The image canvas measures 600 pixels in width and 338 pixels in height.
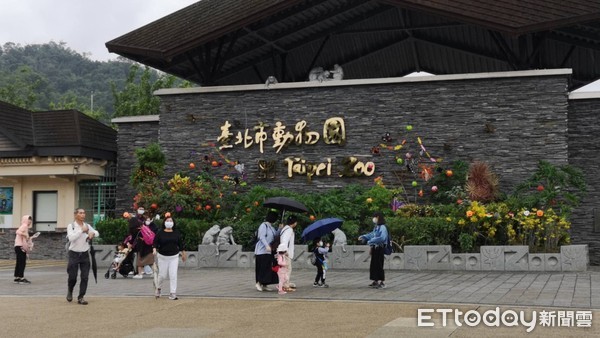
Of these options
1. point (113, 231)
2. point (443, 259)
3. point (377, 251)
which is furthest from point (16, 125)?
point (377, 251)

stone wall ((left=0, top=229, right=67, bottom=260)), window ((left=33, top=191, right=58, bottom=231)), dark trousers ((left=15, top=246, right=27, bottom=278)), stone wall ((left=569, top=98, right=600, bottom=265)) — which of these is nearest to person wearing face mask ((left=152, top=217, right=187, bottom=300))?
dark trousers ((left=15, top=246, right=27, bottom=278))

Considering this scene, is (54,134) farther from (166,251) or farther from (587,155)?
(587,155)

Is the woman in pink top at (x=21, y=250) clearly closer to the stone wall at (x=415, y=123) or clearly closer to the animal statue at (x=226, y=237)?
the animal statue at (x=226, y=237)

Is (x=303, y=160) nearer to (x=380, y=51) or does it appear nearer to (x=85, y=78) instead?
(x=380, y=51)

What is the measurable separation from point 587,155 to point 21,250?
17.4 metres

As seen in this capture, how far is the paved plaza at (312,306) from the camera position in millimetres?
10289

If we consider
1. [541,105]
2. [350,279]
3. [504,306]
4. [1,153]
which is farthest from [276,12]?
[504,306]

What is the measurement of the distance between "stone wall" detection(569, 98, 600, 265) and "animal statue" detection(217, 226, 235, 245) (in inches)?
430

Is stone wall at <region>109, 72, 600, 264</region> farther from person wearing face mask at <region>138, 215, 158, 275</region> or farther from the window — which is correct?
the window

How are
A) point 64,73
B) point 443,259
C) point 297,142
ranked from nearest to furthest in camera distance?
point 443,259 < point 297,142 < point 64,73

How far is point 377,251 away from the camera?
1583cm

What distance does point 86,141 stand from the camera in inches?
1115

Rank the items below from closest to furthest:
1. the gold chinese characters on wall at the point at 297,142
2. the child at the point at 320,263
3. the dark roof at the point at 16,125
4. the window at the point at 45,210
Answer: the child at the point at 320,263
the gold chinese characters on wall at the point at 297,142
the dark roof at the point at 16,125
the window at the point at 45,210

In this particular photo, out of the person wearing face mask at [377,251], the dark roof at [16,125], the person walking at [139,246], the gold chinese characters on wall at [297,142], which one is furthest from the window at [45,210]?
the person wearing face mask at [377,251]
